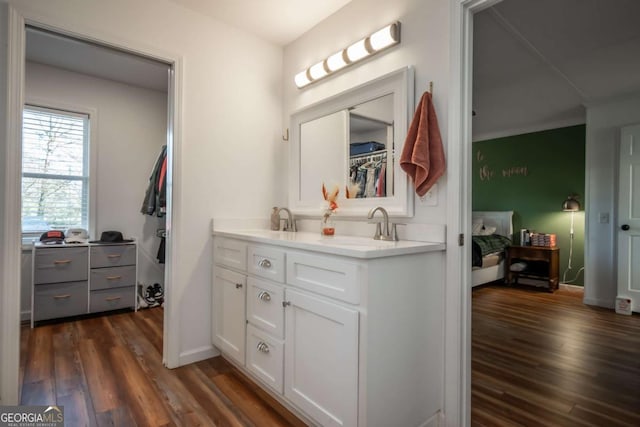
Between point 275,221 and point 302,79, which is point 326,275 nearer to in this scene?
point 275,221

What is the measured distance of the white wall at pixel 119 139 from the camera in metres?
Result: 3.40

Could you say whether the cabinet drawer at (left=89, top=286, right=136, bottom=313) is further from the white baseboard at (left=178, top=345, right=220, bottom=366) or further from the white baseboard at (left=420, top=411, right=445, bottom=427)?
the white baseboard at (left=420, top=411, right=445, bottom=427)

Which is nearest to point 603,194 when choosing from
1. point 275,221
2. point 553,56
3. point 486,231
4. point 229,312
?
point 486,231

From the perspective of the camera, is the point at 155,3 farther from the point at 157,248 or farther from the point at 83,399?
the point at 157,248

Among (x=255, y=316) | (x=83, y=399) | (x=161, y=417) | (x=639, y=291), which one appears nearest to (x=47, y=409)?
(x=83, y=399)

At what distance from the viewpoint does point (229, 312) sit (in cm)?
221

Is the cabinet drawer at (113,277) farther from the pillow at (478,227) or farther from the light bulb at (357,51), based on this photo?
the pillow at (478,227)

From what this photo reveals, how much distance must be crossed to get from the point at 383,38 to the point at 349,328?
62.0 inches

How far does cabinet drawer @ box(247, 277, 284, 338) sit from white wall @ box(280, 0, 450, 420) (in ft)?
2.49

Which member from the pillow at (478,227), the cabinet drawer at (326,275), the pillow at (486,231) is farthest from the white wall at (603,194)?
the cabinet drawer at (326,275)

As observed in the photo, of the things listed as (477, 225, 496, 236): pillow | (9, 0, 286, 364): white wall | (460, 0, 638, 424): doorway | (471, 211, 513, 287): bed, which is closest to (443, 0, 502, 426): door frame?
(460, 0, 638, 424): doorway

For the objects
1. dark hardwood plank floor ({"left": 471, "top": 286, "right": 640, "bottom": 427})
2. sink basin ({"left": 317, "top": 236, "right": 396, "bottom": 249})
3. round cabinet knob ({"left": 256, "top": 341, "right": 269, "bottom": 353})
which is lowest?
dark hardwood plank floor ({"left": 471, "top": 286, "right": 640, "bottom": 427})

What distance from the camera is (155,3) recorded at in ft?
7.13

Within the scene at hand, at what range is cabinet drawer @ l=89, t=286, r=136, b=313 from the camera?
3314 mm
